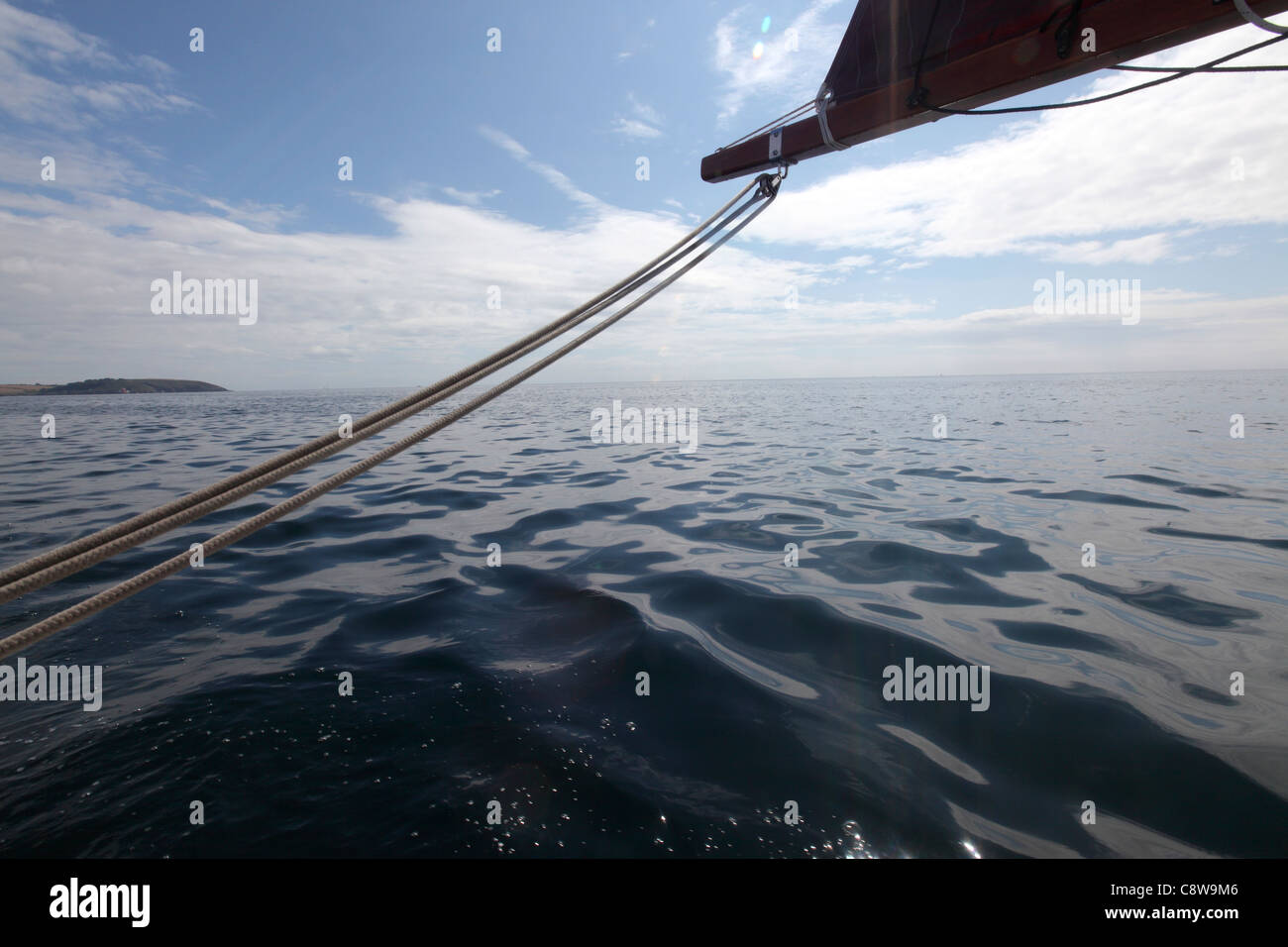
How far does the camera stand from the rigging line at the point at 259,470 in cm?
209

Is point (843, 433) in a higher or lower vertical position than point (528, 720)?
higher

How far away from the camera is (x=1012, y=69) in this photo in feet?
14.8

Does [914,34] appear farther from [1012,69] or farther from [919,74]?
[1012,69]

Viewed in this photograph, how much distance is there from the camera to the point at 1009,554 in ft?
21.2

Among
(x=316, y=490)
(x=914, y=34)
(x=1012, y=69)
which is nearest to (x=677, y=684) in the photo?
(x=316, y=490)

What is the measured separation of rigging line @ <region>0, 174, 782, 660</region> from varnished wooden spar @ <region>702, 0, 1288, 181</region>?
695 mm

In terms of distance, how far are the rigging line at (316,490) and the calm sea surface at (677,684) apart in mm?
1059

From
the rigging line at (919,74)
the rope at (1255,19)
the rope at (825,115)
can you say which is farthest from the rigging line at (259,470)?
the rope at (1255,19)

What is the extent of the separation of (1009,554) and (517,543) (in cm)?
608

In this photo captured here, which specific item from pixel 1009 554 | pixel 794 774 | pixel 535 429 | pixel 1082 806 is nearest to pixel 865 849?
pixel 794 774

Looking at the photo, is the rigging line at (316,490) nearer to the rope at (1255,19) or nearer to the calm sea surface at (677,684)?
the calm sea surface at (677,684)

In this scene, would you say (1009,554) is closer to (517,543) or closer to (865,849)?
(865,849)

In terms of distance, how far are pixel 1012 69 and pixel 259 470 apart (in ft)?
20.5

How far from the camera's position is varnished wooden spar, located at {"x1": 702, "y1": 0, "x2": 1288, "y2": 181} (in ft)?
12.3
